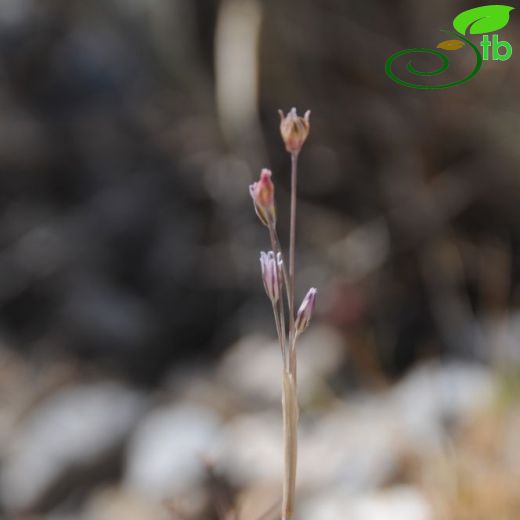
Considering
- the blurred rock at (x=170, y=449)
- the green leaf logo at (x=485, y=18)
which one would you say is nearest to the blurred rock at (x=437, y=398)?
the blurred rock at (x=170, y=449)

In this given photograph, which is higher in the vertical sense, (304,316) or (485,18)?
(485,18)

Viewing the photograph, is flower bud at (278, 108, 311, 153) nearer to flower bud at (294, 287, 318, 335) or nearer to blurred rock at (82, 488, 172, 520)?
flower bud at (294, 287, 318, 335)

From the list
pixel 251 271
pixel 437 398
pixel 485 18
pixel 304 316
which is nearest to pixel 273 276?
pixel 304 316

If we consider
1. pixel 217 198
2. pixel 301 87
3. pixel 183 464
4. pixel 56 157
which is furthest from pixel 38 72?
pixel 183 464

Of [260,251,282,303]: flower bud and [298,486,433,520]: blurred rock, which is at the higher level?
[260,251,282,303]: flower bud

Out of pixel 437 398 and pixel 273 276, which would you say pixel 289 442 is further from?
pixel 437 398

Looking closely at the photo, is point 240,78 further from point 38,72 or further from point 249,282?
point 38,72

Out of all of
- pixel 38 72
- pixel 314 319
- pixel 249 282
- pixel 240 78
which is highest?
pixel 38 72

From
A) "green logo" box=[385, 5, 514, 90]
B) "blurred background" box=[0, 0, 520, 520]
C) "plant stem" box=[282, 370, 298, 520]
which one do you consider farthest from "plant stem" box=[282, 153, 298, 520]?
"blurred background" box=[0, 0, 520, 520]
